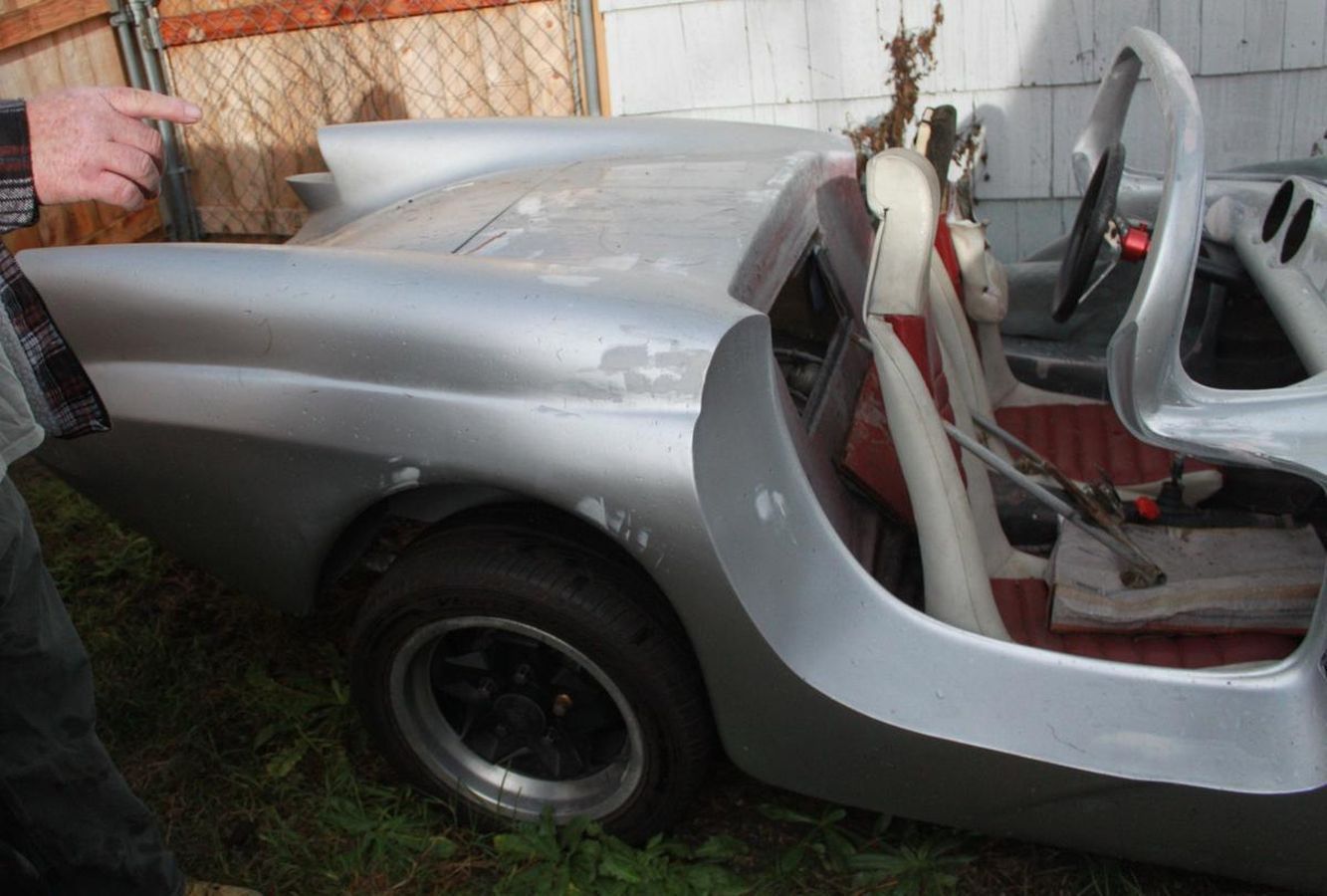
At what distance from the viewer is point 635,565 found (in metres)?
1.83

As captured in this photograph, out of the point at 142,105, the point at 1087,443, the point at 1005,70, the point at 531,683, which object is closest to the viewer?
the point at 142,105

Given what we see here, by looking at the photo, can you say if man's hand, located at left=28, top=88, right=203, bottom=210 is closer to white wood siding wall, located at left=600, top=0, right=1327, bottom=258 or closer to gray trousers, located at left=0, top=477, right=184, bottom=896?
gray trousers, located at left=0, top=477, right=184, bottom=896

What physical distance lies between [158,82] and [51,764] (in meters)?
5.08

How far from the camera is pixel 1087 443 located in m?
2.53

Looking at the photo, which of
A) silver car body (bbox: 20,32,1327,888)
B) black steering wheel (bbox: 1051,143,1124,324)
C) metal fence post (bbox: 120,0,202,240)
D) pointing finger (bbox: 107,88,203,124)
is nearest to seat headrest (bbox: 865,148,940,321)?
silver car body (bbox: 20,32,1327,888)

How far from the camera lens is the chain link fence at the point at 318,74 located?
527 cm

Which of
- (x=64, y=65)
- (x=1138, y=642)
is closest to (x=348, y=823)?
(x=1138, y=642)

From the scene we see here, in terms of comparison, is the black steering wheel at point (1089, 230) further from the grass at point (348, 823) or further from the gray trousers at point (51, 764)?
the gray trousers at point (51, 764)

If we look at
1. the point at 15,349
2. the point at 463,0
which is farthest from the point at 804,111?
the point at 15,349

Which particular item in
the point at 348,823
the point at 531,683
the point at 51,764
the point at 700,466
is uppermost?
the point at 700,466

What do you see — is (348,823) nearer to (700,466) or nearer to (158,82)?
(700,466)

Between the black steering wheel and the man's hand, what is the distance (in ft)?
5.47

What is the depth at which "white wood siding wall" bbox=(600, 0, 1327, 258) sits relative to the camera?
429 centimetres

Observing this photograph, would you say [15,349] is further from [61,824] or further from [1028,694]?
[1028,694]
